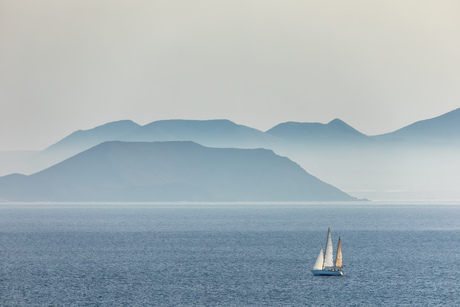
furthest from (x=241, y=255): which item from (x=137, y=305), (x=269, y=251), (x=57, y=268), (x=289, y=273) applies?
(x=137, y=305)

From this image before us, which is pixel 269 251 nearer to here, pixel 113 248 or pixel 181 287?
pixel 113 248

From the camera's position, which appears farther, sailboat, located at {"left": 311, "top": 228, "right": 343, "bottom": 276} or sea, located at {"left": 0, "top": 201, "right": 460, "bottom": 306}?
sailboat, located at {"left": 311, "top": 228, "right": 343, "bottom": 276}

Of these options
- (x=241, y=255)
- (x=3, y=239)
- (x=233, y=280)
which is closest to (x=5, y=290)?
(x=233, y=280)

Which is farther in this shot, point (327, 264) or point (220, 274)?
point (220, 274)

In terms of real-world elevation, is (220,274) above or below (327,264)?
below

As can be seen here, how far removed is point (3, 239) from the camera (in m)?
144

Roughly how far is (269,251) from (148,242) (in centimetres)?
3299

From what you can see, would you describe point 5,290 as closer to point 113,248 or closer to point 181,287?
point 181,287

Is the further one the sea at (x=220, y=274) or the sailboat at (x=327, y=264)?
the sailboat at (x=327, y=264)

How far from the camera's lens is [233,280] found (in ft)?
256

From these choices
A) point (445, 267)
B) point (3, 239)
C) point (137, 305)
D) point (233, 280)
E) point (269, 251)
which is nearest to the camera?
point (137, 305)

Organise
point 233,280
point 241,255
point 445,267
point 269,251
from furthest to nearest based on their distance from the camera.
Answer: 1. point 269,251
2. point 241,255
3. point 445,267
4. point 233,280

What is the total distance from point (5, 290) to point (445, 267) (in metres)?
65.6

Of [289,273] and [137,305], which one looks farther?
[289,273]
